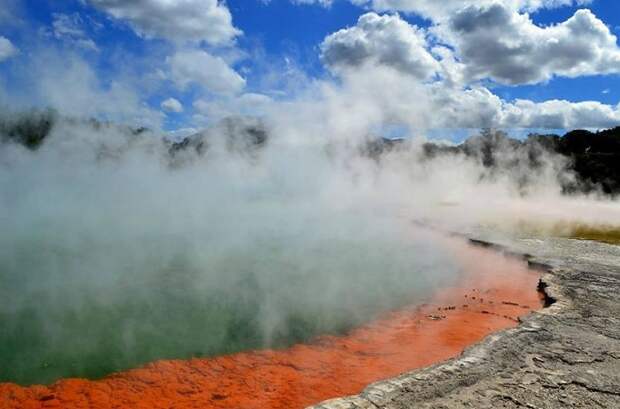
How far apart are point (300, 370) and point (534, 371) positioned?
2143 mm

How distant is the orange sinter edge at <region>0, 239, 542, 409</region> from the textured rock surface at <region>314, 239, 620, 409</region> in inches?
23.2

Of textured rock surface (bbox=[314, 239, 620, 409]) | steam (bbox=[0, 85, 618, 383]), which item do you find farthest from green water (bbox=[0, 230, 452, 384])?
textured rock surface (bbox=[314, 239, 620, 409])

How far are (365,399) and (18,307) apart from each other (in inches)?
183

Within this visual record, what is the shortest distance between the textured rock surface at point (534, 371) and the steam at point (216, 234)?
194 cm

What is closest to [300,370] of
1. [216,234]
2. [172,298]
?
[172,298]

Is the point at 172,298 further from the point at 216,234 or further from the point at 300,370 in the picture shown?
the point at 216,234

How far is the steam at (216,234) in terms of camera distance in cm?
576

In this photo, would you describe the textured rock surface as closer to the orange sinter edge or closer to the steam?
the orange sinter edge

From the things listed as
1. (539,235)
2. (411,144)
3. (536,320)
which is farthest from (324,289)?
(411,144)

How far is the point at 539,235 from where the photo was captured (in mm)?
12250

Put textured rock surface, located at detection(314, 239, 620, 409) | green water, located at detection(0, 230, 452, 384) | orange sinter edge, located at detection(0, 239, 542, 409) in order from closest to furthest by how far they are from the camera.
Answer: textured rock surface, located at detection(314, 239, 620, 409)
orange sinter edge, located at detection(0, 239, 542, 409)
green water, located at detection(0, 230, 452, 384)

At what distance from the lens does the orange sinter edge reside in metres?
4.34

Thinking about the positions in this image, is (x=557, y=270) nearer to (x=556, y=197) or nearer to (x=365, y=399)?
(x=365, y=399)

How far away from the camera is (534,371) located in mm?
4285
